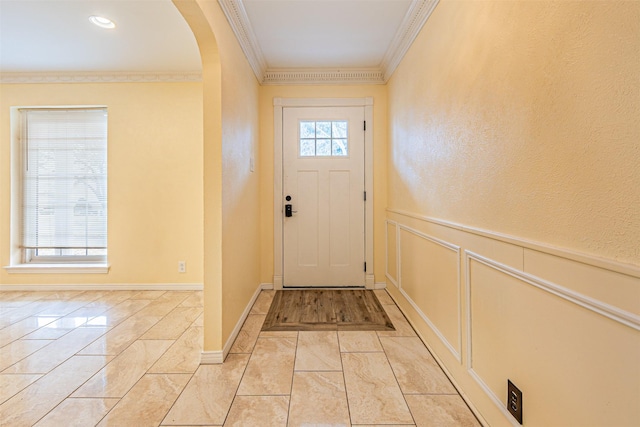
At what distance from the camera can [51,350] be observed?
81.5 inches

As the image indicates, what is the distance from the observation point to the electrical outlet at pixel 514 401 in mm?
1123

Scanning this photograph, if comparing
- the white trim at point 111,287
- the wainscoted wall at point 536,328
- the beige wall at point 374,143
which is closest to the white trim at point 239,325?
the beige wall at point 374,143

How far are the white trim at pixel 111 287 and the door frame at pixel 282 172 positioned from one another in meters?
0.98

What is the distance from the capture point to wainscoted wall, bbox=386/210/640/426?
760 mm

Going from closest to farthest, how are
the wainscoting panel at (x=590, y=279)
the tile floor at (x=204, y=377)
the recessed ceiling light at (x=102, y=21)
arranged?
the wainscoting panel at (x=590, y=279) < the tile floor at (x=204, y=377) < the recessed ceiling light at (x=102, y=21)

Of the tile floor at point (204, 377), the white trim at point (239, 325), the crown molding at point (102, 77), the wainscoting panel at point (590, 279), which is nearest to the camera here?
the wainscoting panel at point (590, 279)

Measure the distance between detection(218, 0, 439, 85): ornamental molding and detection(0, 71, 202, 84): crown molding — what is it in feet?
2.65

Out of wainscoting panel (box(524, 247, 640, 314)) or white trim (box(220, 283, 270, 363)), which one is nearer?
wainscoting panel (box(524, 247, 640, 314))

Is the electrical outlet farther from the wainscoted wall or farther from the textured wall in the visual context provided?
the textured wall

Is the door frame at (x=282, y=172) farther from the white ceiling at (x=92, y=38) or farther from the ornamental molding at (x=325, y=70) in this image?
the white ceiling at (x=92, y=38)

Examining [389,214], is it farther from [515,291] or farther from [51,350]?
[51,350]

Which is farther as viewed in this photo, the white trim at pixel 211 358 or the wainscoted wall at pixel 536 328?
the white trim at pixel 211 358

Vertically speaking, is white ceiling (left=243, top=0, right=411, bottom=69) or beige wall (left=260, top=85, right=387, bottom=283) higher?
white ceiling (left=243, top=0, right=411, bottom=69)

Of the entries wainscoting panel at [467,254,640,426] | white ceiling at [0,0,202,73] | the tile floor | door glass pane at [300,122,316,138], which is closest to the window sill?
the tile floor
